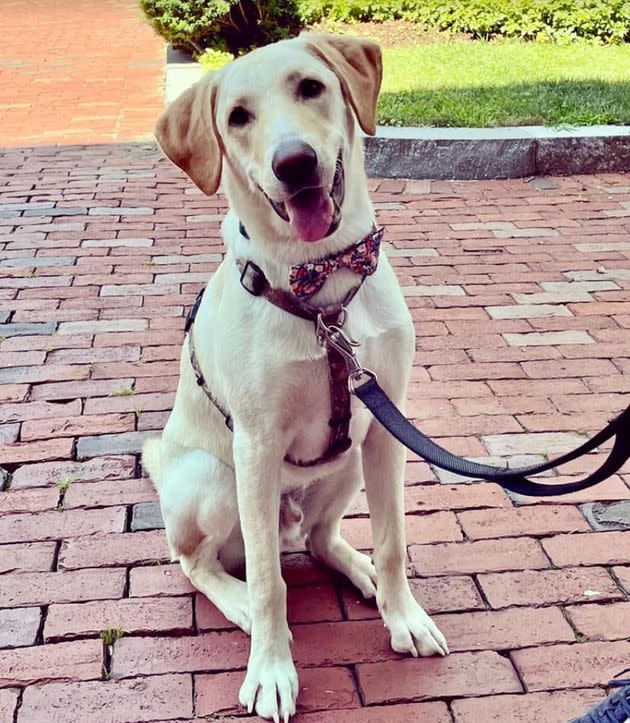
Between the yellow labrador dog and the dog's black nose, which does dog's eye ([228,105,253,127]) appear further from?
the dog's black nose

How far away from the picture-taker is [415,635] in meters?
2.62

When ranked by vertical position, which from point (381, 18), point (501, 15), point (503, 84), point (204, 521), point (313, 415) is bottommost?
point (381, 18)

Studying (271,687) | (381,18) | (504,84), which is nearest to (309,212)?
(271,687)

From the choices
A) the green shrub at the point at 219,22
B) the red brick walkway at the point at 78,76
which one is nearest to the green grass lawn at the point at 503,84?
the green shrub at the point at 219,22

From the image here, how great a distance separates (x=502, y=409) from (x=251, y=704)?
185 cm

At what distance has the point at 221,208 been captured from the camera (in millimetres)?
A: 6527

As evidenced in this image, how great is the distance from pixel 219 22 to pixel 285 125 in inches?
360

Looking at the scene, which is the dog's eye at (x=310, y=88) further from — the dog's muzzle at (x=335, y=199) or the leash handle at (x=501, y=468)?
the leash handle at (x=501, y=468)

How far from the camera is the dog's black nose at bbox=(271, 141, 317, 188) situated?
221 centimetres

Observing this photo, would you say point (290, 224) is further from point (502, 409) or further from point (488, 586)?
point (502, 409)

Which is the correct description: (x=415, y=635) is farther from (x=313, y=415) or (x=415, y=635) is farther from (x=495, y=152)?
(x=495, y=152)

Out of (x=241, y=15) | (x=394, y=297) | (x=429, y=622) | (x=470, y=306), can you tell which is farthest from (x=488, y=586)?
(x=241, y=15)

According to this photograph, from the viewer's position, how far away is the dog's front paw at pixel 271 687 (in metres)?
2.42

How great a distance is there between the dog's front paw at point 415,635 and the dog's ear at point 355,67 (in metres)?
1.33
